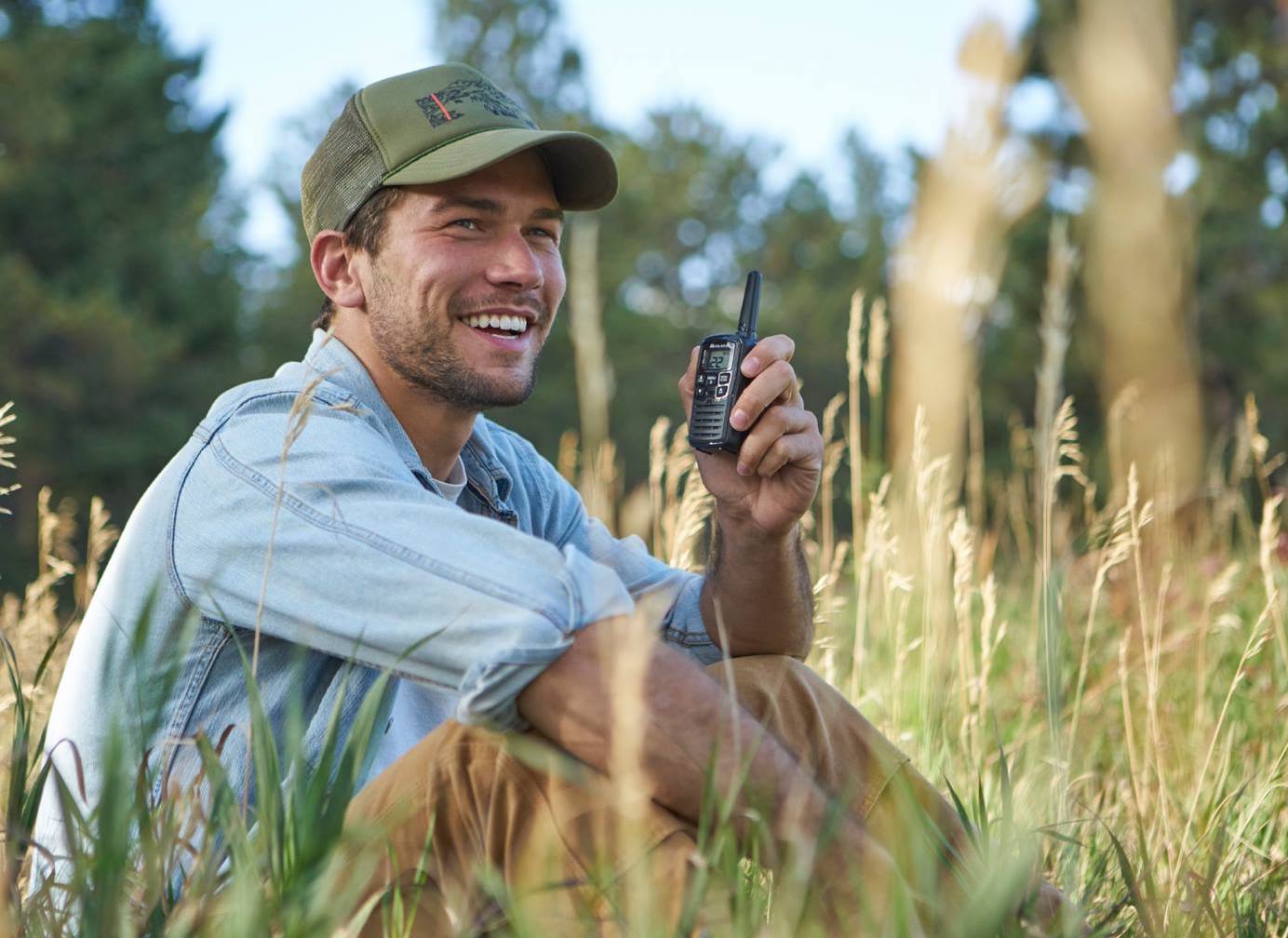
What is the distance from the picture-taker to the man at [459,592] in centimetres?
138

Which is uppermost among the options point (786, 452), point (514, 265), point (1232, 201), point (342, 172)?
point (1232, 201)

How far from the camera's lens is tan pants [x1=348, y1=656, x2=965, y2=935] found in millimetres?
1320

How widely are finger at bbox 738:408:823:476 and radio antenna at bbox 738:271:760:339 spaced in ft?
0.42

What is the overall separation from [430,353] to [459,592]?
2.82ft

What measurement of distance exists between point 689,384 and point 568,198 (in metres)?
0.55

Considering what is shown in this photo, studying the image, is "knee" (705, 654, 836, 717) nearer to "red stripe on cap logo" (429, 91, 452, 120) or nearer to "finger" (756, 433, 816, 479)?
"finger" (756, 433, 816, 479)

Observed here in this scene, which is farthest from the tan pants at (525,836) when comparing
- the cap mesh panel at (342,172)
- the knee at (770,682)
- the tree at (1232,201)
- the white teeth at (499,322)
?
the tree at (1232,201)

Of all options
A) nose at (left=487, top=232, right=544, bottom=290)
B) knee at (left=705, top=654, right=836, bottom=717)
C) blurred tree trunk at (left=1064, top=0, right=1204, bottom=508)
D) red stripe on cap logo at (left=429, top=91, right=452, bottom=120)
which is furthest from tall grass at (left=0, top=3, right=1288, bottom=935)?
red stripe on cap logo at (left=429, top=91, right=452, bottom=120)

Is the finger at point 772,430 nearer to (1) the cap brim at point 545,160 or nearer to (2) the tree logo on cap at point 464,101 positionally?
(1) the cap brim at point 545,160

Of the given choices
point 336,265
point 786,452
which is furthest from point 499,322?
point 786,452

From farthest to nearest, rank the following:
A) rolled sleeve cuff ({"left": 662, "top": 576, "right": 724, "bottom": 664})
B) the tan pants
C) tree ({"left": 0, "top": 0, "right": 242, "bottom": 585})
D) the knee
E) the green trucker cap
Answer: tree ({"left": 0, "top": 0, "right": 242, "bottom": 585}) → rolled sleeve cuff ({"left": 662, "top": 576, "right": 724, "bottom": 664}) → the green trucker cap → the knee → the tan pants

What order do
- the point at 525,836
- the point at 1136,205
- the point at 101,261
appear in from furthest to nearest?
the point at 101,261, the point at 1136,205, the point at 525,836

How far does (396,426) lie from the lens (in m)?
2.07

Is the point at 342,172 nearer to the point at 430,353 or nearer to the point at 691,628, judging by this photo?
the point at 430,353
